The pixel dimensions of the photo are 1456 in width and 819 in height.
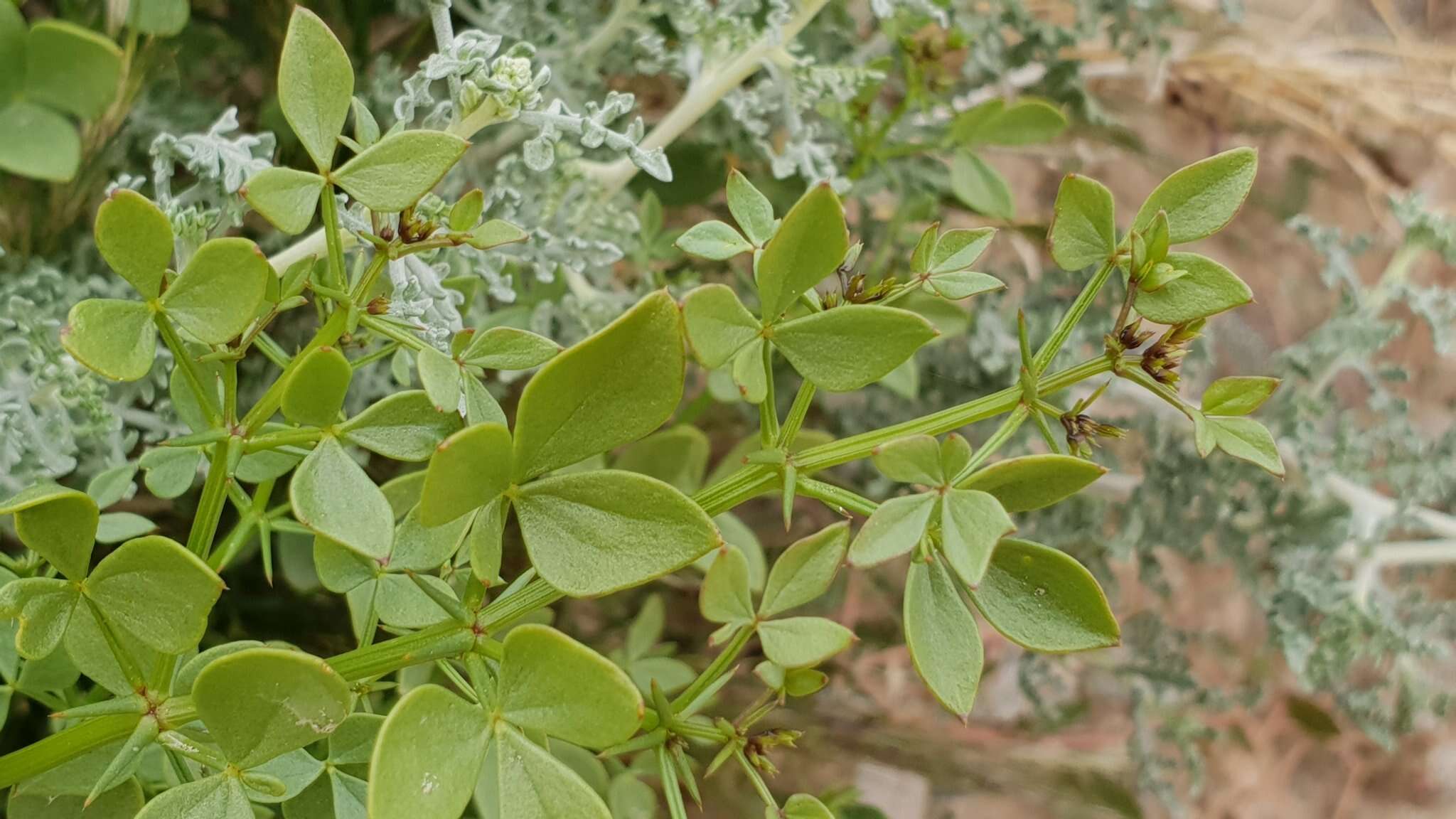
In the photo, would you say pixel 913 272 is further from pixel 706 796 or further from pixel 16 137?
pixel 706 796

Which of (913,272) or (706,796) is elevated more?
(913,272)

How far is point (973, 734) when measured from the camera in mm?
1128

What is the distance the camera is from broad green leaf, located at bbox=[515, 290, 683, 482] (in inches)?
9.9

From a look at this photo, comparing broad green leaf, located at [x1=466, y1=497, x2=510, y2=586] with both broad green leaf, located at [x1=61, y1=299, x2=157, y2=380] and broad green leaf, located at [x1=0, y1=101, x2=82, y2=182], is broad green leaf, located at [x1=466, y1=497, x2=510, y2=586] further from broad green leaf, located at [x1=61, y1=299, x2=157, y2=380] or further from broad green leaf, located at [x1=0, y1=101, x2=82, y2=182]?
broad green leaf, located at [x1=0, y1=101, x2=82, y2=182]

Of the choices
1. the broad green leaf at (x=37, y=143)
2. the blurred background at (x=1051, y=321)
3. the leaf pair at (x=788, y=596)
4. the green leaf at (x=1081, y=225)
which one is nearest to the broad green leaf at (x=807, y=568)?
the leaf pair at (x=788, y=596)

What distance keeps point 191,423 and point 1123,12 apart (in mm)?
740

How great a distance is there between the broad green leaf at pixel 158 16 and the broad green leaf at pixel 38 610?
1.34ft

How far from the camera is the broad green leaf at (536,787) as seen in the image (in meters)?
0.26

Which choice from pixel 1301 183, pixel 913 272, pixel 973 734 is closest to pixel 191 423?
pixel 913 272

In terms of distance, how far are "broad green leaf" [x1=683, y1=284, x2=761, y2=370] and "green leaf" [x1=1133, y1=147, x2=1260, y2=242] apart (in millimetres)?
122

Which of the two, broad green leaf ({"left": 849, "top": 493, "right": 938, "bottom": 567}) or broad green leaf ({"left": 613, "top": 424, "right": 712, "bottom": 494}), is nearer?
broad green leaf ({"left": 849, "top": 493, "right": 938, "bottom": 567})

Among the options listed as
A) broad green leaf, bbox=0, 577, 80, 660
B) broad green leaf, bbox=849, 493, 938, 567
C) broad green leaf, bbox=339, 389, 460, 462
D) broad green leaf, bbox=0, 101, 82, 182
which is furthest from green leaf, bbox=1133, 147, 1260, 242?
broad green leaf, bbox=0, 101, 82, 182

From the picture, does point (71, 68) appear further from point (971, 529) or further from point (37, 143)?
point (971, 529)

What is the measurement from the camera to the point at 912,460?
279 mm
